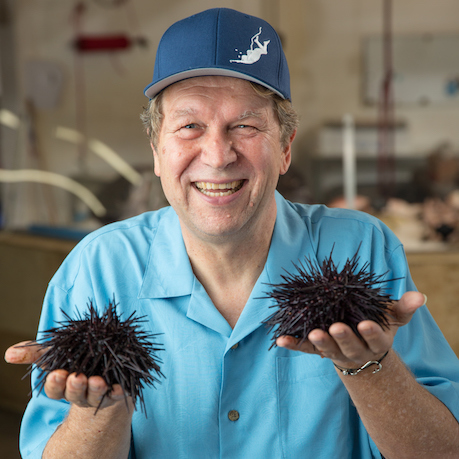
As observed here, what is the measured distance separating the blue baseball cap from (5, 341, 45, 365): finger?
572 millimetres

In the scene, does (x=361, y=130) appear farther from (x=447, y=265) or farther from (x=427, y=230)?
(x=447, y=265)

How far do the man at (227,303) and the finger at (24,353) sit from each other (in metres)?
0.15

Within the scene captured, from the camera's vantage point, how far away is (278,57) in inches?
46.8

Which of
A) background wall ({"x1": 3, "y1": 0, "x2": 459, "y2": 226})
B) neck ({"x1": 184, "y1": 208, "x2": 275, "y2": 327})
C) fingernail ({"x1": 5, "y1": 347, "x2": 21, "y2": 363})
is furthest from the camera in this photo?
background wall ({"x1": 3, "y1": 0, "x2": 459, "y2": 226})

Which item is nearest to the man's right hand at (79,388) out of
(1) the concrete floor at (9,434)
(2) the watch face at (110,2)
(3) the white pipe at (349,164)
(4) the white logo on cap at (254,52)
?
(4) the white logo on cap at (254,52)

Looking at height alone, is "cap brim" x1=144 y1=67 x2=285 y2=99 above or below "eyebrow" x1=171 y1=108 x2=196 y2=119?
above

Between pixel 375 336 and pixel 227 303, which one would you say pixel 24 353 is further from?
pixel 375 336

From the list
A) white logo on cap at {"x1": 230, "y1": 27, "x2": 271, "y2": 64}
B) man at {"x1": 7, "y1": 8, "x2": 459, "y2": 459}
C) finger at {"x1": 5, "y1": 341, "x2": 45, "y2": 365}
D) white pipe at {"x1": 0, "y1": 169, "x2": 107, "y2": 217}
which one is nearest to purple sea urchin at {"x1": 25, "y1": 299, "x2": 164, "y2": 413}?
finger at {"x1": 5, "y1": 341, "x2": 45, "y2": 365}

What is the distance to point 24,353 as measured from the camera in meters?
0.93

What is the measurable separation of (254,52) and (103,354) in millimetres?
665

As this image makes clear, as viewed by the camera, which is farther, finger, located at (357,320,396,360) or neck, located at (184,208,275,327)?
neck, located at (184,208,275,327)

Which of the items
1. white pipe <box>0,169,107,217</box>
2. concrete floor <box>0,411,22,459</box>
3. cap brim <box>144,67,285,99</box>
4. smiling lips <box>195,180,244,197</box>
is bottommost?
concrete floor <box>0,411,22,459</box>

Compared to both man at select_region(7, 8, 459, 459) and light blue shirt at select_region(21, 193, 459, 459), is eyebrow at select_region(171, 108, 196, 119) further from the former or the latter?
light blue shirt at select_region(21, 193, 459, 459)

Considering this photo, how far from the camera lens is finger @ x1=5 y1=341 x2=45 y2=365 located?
3.02 ft
